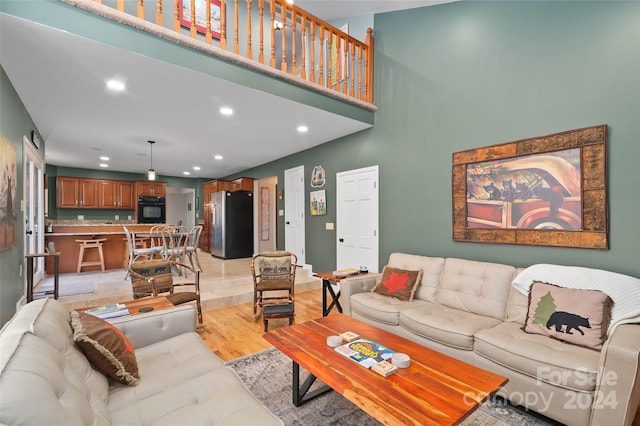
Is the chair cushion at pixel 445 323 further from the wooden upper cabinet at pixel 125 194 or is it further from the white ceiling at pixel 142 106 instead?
the wooden upper cabinet at pixel 125 194

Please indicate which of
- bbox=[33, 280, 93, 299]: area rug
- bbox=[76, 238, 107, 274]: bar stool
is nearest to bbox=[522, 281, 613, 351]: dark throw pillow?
bbox=[33, 280, 93, 299]: area rug

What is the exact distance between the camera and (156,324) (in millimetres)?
2043

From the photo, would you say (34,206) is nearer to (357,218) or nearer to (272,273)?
(272,273)

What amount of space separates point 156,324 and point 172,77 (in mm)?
2414

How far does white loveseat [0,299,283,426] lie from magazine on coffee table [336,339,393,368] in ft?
2.17

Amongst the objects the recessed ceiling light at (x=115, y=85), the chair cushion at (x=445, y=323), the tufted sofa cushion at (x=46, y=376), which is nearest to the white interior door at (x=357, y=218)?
the chair cushion at (x=445, y=323)

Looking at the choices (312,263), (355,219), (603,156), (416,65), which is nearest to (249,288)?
(312,263)

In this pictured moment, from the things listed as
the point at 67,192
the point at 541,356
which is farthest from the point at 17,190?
the point at 67,192

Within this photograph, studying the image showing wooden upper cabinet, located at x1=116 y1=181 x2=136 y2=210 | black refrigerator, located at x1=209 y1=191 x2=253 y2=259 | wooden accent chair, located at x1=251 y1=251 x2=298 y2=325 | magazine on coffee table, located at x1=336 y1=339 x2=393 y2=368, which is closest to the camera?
magazine on coffee table, located at x1=336 y1=339 x2=393 y2=368

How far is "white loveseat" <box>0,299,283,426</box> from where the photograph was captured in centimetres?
90

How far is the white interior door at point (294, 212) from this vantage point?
19.9 feet

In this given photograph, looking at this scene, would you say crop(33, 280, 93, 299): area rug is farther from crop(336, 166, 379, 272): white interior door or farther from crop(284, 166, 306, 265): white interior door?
crop(336, 166, 379, 272): white interior door

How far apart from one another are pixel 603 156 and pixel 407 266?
2.05 m

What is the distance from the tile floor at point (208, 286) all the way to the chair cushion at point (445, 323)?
2.63 metres
